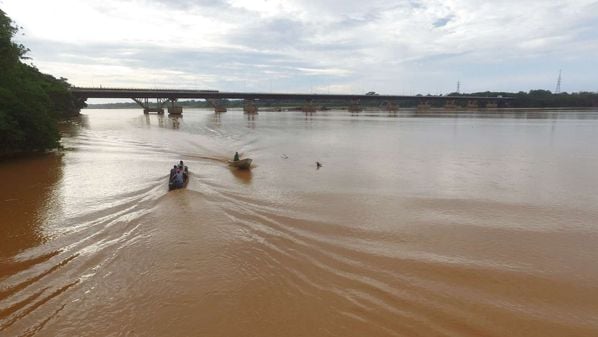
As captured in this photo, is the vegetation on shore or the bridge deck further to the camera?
the bridge deck

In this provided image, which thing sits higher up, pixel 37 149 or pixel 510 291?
pixel 37 149

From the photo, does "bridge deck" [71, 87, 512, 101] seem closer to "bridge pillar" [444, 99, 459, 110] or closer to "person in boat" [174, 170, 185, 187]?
"bridge pillar" [444, 99, 459, 110]

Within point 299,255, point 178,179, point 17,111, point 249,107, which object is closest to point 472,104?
point 249,107

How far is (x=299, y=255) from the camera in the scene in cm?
1133

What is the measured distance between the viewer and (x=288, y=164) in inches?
1155

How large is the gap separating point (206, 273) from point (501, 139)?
4523 cm

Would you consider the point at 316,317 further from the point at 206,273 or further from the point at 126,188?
the point at 126,188

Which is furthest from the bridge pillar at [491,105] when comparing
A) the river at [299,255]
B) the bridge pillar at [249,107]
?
the river at [299,255]

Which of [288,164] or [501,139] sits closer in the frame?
[288,164]

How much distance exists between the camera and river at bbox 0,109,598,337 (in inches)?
325

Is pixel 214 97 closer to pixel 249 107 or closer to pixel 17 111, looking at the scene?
pixel 249 107

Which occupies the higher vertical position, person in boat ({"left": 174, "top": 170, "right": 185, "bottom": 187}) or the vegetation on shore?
the vegetation on shore

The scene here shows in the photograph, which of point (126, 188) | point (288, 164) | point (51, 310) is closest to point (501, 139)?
point (288, 164)

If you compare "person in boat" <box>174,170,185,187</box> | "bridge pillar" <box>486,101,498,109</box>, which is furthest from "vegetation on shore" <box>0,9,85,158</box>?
"bridge pillar" <box>486,101,498,109</box>
